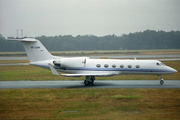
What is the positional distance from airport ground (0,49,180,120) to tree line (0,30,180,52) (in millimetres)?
47203

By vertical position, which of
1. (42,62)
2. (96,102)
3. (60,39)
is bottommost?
(96,102)

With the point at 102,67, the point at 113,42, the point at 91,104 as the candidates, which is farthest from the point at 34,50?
the point at 113,42

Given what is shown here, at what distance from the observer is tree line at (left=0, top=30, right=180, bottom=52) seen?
225 ft

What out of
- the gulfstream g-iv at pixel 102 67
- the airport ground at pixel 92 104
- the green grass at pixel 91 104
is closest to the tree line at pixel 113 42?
the gulfstream g-iv at pixel 102 67

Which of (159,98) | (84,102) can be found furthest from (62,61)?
(159,98)

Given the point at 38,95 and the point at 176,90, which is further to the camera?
the point at 176,90

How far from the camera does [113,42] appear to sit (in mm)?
86125

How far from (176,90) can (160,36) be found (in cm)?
5742

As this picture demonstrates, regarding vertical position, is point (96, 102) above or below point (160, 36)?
below

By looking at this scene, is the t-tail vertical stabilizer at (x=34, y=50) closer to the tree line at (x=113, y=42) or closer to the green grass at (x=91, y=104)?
the green grass at (x=91, y=104)

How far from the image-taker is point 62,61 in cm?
2152

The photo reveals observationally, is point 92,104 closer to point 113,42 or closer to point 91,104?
point 91,104

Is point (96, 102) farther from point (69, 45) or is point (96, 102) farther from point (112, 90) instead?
point (69, 45)

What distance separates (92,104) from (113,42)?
73.1 m
